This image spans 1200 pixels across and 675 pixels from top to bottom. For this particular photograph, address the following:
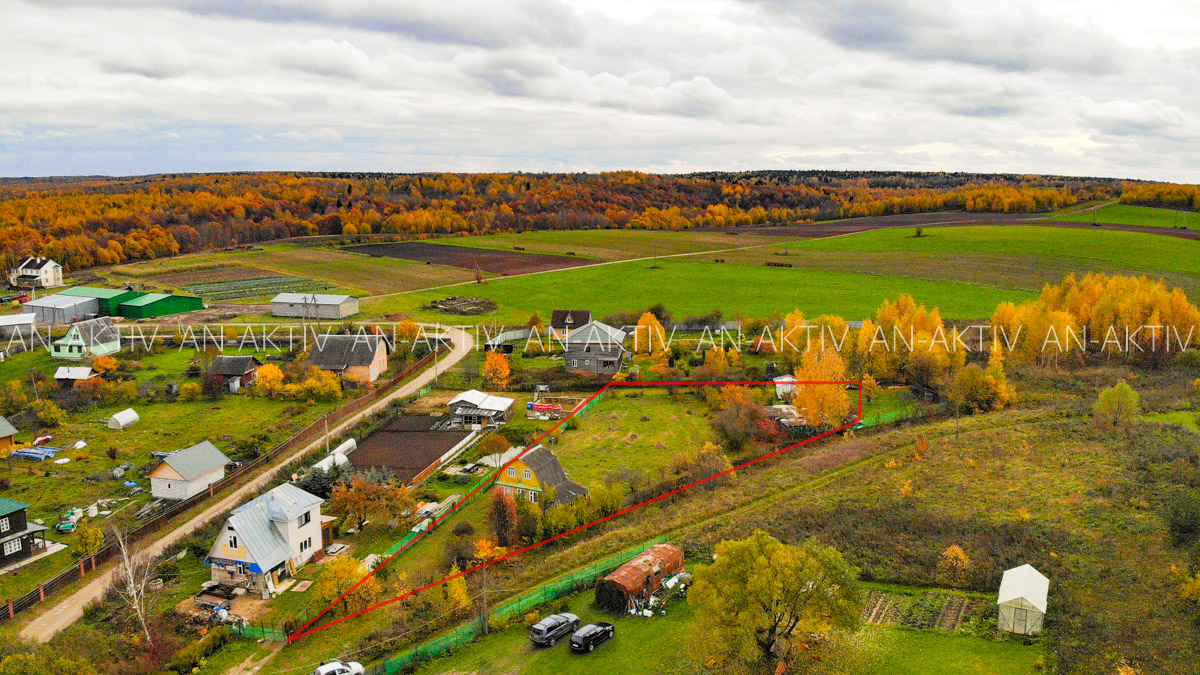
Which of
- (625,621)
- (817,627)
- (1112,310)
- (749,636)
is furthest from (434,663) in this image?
(1112,310)

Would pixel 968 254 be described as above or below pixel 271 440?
above

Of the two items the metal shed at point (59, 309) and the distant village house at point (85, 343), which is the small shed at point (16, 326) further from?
the distant village house at point (85, 343)

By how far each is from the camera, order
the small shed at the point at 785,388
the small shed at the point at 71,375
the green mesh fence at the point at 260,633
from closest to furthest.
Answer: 1. the green mesh fence at the point at 260,633
2. the small shed at the point at 785,388
3. the small shed at the point at 71,375

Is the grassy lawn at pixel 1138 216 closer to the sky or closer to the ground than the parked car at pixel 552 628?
closer to the sky

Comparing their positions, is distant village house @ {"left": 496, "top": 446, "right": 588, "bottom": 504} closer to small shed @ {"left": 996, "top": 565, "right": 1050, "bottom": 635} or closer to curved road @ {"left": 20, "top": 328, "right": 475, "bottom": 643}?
curved road @ {"left": 20, "top": 328, "right": 475, "bottom": 643}

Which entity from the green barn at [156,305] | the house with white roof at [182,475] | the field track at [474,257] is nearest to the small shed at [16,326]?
the green barn at [156,305]

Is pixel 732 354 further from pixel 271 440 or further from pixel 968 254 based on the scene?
pixel 968 254
